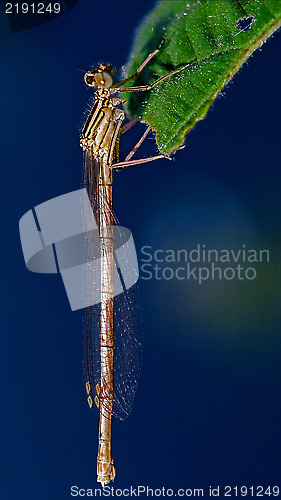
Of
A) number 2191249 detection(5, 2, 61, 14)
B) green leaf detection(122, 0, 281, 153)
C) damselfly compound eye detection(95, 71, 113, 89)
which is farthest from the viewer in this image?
number 2191249 detection(5, 2, 61, 14)

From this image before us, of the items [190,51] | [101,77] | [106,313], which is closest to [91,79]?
[101,77]

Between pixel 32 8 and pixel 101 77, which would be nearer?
pixel 101 77

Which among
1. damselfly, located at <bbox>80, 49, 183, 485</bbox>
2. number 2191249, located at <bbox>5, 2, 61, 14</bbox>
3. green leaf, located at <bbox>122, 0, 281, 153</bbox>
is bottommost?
damselfly, located at <bbox>80, 49, 183, 485</bbox>

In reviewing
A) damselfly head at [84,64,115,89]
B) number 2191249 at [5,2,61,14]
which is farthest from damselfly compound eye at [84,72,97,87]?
number 2191249 at [5,2,61,14]

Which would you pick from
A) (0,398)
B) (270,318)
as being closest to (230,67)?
(270,318)

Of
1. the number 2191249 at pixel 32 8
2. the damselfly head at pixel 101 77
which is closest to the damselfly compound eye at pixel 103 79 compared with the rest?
the damselfly head at pixel 101 77

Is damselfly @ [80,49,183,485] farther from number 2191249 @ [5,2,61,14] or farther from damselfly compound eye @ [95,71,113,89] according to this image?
number 2191249 @ [5,2,61,14]

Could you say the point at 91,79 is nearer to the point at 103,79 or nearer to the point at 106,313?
the point at 103,79
